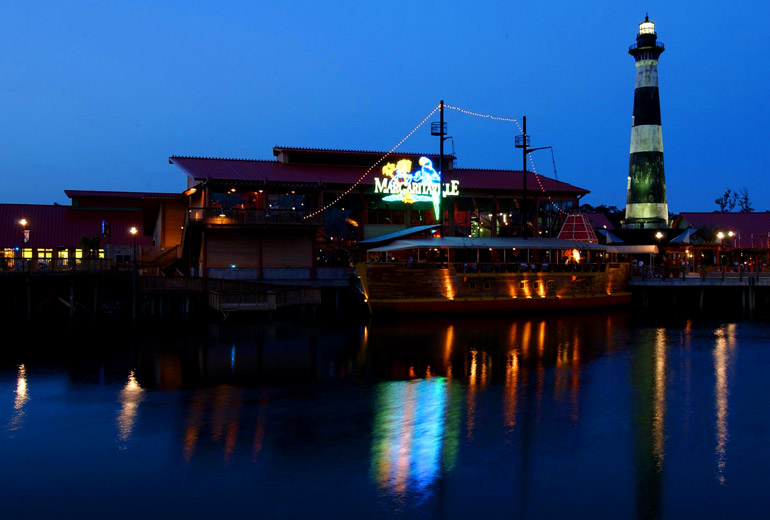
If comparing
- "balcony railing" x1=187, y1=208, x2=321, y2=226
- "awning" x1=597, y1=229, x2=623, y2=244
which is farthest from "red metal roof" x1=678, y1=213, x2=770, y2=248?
"balcony railing" x1=187, y1=208, x2=321, y2=226

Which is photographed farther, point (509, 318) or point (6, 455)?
point (509, 318)

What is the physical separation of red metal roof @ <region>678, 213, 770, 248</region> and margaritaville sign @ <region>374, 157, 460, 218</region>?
103 feet

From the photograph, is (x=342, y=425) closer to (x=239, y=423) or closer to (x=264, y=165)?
(x=239, y=423)

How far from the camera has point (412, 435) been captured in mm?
17250

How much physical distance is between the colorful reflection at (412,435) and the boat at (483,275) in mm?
18200

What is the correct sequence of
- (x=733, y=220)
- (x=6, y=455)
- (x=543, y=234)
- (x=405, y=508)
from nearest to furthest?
1. (x=405, y=508)
2. (x=6, y=455)
3. (x=543, y=234)
4. (x=733, y=220)

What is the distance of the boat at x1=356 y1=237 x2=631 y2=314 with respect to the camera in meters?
41.8

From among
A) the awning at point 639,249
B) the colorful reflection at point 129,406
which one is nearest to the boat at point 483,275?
the awning at point 639,249

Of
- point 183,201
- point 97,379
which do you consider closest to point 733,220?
point 183,201

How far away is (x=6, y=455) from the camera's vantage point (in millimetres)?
15453

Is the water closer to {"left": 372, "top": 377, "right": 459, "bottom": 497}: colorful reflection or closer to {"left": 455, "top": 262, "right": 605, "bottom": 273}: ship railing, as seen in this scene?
{"left": 372, "top": 377, "right": 459, "bottom": 497}: colorful reflection

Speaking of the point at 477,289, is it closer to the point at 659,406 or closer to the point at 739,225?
the point at 659,406

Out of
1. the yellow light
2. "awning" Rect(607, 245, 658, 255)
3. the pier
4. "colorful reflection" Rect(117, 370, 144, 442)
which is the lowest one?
"colorful reflection" Rect(117, 370, 144, 442)

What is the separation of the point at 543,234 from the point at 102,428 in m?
46.4
